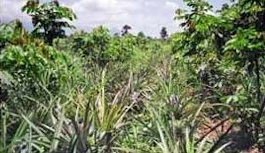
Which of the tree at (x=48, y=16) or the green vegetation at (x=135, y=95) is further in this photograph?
the tree at (x=48, y=16)

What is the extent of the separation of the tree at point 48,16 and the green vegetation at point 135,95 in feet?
0.05

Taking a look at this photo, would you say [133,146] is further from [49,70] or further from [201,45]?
[201,45]

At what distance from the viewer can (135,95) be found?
9.79 meters

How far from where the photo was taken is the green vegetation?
5.10m

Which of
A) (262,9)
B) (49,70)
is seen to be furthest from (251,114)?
(49,70)

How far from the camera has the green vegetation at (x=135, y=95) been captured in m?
5.10

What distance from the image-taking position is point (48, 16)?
9.00m

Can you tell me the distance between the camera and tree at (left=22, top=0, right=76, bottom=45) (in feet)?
29.2

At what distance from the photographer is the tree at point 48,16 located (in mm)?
8891

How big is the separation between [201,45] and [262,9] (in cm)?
354

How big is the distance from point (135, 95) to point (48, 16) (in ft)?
6.33

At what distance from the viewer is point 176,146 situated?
16.0 feet

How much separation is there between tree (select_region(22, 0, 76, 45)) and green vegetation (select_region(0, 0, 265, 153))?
2cm

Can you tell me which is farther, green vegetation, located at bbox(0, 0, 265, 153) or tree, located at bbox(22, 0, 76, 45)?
tree, located at bbox(22, 0, 76, 45)
